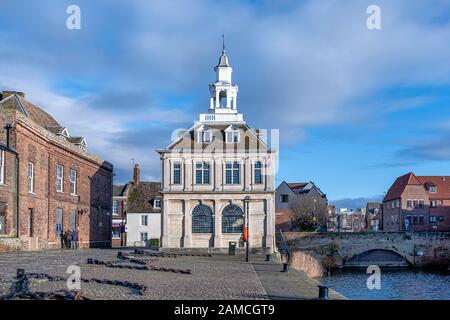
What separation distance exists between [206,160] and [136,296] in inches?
1413

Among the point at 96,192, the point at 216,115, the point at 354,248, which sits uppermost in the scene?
the point at 216,115

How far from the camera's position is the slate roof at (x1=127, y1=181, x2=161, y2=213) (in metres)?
77.8

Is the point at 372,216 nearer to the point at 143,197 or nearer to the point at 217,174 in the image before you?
the point at 143,197

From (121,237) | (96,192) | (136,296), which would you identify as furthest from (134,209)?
(136,296)

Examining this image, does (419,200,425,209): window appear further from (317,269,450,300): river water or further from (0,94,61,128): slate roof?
(0,94,61,128): slate roof

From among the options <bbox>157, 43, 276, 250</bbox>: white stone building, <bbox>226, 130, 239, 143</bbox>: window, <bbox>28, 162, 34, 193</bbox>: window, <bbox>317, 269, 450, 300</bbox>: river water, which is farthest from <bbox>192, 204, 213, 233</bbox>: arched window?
<bbox>28, 162, 34, 193</bbox>: window

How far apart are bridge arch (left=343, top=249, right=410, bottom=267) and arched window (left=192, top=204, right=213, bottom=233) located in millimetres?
19690

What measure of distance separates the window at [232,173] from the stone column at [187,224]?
3870 millimetres

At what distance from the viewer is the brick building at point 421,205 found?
89062 millimetres

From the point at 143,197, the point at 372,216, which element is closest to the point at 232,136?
the point at 143,197
